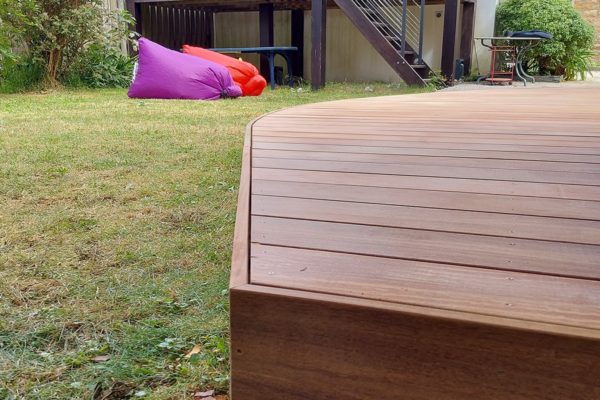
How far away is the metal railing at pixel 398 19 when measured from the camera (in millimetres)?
6625

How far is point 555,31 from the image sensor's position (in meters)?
7.92

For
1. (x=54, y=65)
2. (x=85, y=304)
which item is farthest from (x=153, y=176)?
(x=54, y=65)

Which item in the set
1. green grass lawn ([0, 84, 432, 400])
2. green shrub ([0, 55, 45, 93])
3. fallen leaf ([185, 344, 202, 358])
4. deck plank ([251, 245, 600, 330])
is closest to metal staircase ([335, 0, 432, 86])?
green shrub ([0, 55, 45, 93])

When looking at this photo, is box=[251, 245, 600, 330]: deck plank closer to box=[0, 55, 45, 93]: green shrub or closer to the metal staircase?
the metal staircase

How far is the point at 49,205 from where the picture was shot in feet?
6.91

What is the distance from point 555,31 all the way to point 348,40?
10.3 ft

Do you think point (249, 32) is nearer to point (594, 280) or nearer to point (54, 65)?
point (54, 65)

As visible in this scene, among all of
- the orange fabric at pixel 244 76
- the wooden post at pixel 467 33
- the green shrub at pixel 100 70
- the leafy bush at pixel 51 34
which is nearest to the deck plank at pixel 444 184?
the orange fabric at pixel 244 76

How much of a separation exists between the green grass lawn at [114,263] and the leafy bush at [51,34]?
136 inches

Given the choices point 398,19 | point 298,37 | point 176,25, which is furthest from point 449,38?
point 176,25

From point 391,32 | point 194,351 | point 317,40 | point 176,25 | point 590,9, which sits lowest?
point 194,351

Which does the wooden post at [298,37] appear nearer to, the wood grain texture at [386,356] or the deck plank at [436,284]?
the deck plank at [436,284]

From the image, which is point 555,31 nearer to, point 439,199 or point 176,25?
point 176,25

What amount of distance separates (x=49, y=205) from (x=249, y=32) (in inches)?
340
